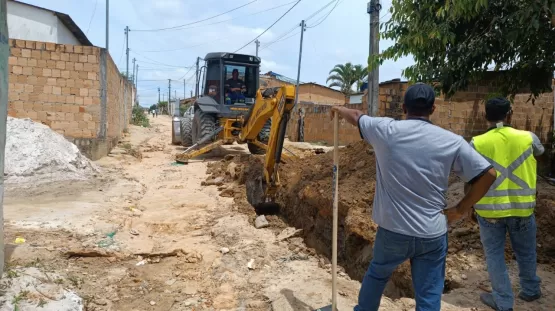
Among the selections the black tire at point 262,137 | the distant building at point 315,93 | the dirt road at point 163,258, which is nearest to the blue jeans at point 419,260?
the dirt road at point 163,258

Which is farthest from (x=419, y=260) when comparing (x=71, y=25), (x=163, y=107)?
(x=163, y=107)

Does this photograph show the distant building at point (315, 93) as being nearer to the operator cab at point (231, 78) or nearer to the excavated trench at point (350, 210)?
the operator cab at point (231, 78)

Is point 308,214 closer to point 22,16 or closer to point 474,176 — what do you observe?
point 474,176

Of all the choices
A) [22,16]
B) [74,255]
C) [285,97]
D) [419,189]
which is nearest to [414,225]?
[419,189]

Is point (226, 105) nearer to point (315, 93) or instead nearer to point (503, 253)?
point (503, 253)

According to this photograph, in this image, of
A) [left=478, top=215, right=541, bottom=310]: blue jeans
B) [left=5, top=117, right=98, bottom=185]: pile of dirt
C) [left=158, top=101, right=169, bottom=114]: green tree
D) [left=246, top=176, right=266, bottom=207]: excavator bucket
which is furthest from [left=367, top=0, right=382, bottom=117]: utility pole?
[left=158, top=101, right=169, bottom=114]: green tree

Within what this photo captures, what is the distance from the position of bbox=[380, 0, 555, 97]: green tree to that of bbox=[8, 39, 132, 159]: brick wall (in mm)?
7914

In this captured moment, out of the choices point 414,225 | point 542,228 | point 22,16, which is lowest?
point 542,228

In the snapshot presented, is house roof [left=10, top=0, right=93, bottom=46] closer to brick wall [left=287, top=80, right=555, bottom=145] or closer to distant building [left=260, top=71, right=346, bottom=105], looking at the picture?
distant building [left=260, top=71, right=346, bottom=105]

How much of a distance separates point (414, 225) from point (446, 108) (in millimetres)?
9920

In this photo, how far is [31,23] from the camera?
1947 centimetres

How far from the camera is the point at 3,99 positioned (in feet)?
10.1

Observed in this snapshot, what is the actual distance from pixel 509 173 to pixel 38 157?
8587mm

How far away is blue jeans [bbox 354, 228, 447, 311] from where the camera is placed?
2.51 meters
